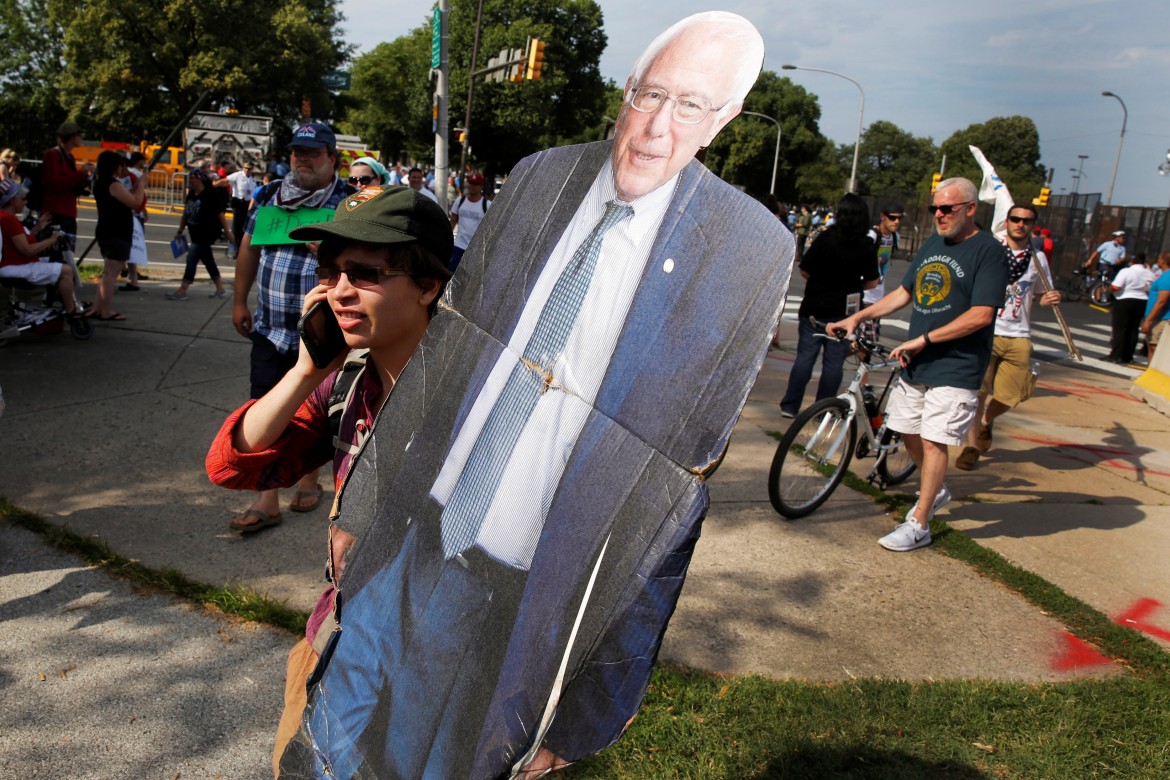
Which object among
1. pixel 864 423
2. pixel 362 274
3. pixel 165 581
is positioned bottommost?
pixel 165 581

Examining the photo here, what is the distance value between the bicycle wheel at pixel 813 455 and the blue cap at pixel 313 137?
9.35 ft

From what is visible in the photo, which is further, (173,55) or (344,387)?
(173,55)

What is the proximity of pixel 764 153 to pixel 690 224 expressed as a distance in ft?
224

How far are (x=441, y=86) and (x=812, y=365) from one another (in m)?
12.4

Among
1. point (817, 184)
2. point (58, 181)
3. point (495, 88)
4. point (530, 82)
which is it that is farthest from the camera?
point (817, 184)

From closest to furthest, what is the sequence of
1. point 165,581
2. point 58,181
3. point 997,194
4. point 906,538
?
point 165,581 → point 906,538 → point 997,194 → point 58,181

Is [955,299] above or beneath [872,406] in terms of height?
above

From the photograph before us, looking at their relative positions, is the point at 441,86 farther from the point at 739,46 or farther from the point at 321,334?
the point at 739,46

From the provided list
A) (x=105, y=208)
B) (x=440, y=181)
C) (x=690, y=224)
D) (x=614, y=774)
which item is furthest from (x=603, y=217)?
(x=440, y=181)

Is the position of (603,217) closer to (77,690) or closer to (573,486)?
(573,486)

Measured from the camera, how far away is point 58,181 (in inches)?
347

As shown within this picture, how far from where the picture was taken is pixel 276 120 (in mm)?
51094

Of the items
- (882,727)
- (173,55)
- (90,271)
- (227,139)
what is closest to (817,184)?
(173,55)

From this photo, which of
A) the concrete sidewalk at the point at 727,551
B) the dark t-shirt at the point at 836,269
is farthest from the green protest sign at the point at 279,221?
the dark t-shirt at the point at 836,269
